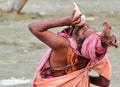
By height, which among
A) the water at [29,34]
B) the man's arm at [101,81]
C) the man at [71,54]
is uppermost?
the man at [71,54]

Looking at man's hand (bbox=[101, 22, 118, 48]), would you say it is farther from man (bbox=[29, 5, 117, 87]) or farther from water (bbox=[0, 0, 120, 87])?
water (bbox=[0, 0, 120, 87])

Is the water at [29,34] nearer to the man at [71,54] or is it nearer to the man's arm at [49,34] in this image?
the man at [71,54]

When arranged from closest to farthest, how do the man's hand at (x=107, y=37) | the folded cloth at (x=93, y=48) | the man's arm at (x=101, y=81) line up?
1. the man's hand at (x=107, y=37)
2. the folded cloth at (x=93, y=48)
3. the man's arm at (x=101, y=81)

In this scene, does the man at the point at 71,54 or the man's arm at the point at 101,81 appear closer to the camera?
the man at the point at 71,54

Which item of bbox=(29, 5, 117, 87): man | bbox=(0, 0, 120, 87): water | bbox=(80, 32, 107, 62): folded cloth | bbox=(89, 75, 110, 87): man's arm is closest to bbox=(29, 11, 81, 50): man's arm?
bbox=(29, 5, 117, 87): man

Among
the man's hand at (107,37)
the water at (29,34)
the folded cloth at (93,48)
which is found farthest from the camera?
the water at (29,34)

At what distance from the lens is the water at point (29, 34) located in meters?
9.00

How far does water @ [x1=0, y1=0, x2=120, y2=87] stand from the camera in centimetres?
900

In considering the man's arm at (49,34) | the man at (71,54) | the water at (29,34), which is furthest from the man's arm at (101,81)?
the water at (29,34)

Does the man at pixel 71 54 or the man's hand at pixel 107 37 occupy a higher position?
the man's hand at pixel 107 37

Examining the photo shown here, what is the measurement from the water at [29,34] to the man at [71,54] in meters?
3.79

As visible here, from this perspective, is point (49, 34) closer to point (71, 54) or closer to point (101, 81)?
point (71, 54)

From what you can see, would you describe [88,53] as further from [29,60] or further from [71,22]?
[29,60]

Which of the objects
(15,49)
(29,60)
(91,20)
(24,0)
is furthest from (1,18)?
(29,60)
